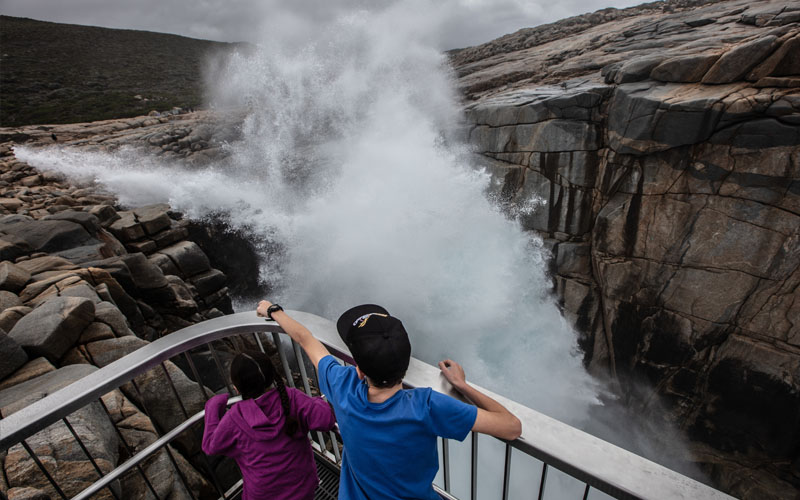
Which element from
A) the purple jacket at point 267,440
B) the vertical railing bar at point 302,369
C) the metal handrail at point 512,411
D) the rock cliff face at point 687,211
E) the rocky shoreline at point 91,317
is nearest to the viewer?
the metal handrail at point 512,411

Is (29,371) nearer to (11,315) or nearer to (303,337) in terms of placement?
(11,315)

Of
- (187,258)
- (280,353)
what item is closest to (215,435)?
(280,353)

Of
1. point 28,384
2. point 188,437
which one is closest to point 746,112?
point 188,437

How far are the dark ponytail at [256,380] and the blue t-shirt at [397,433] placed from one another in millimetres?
425

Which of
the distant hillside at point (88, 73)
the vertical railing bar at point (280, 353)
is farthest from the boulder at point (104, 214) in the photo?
the distant hillside at point (88, 73)

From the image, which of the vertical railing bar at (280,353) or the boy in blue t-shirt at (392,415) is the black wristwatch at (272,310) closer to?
the vertical railing bar at (280,353)

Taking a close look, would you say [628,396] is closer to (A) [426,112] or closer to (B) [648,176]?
(B) [648,176]

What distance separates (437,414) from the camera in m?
1.08

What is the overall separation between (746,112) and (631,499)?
340 inches

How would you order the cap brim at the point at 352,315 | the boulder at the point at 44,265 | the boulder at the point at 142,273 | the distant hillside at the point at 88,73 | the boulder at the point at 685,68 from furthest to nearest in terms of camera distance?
the distant hillside at the point at 88,73 → the boulder at the point at 685,68 → the boulder at the point at 142,273 → the boulder at the point at 44,265 → the cap brim at the point at 352,315

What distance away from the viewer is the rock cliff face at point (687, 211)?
6.32 metres

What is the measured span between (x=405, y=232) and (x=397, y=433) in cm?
973

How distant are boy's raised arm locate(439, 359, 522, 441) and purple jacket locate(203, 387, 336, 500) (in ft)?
2.55

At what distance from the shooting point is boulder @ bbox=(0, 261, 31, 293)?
4168 mm
